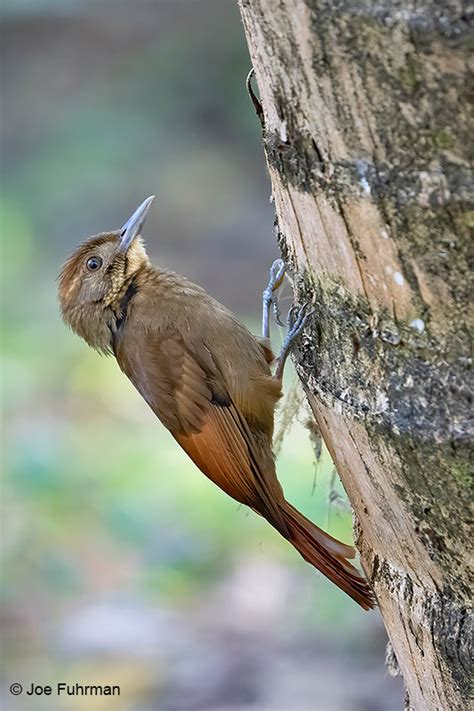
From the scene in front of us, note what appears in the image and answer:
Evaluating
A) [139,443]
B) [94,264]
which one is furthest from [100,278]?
[139,443]

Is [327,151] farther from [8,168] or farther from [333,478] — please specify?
[8,168]

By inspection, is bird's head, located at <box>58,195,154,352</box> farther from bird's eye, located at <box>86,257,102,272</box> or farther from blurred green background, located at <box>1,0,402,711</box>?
blurred green background, located at <box>1,0,402,711</box>

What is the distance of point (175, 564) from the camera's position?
576cm

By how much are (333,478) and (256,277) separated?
5444mm

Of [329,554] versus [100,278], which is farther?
[100,278]

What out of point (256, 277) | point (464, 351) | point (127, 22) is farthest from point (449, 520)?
point (127, 22)

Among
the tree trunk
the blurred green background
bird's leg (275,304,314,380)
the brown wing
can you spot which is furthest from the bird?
the tree trunk

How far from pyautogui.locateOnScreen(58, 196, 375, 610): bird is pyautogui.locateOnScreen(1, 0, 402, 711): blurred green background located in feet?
0.68

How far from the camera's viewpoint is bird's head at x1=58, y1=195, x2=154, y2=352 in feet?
11.8

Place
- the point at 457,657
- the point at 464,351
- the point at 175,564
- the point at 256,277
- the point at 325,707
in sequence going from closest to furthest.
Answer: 1. the point at 464,351
2. the point at 457,657
3. the point at 325,707
4. the point at 175,564
5. the point at 256,277

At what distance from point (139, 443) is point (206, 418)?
11.3ft

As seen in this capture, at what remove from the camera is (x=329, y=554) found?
287 centimetres

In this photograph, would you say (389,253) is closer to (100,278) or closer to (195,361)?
(195,361)

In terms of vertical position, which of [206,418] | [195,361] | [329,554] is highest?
[195,361]
